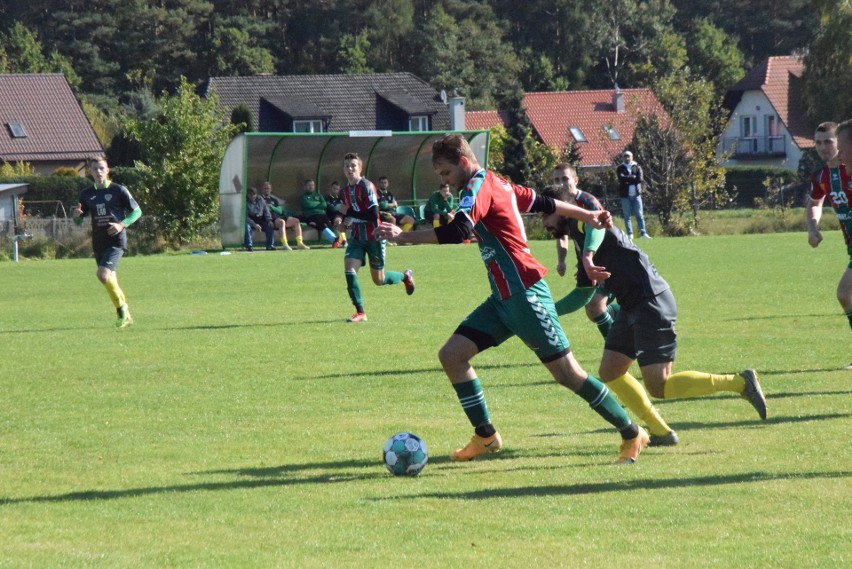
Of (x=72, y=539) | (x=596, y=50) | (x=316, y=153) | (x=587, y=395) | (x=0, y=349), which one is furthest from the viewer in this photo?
(x=596, y=50)

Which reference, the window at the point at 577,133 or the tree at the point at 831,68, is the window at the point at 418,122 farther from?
the tree at the point at 831,68

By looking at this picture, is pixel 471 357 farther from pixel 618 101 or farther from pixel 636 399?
pixel 618 101

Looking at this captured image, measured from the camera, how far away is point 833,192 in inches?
415

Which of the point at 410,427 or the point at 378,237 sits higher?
the point at 378,237

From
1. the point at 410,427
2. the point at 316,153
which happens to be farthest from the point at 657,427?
the point at 316,153

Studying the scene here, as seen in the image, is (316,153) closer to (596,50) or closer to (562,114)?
(562,114)

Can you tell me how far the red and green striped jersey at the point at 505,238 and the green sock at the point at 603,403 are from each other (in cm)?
64

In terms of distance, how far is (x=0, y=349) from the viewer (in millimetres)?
13570

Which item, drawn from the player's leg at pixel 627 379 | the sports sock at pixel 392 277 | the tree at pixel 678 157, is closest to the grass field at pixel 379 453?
the player's leg at pixel 627 379

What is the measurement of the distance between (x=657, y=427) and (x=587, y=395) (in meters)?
0.67

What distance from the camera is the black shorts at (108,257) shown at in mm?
15672

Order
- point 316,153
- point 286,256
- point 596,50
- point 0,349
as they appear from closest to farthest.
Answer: point 0,349, point 286,256, point 316,153, point 596,50

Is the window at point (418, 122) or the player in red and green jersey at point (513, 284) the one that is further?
the window at point (418, 122)

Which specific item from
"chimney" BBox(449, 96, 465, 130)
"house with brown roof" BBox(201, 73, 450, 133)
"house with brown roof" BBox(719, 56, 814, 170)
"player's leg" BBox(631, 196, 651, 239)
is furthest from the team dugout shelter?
"house with brown roof" BBox(719, 56, 814, 170)
